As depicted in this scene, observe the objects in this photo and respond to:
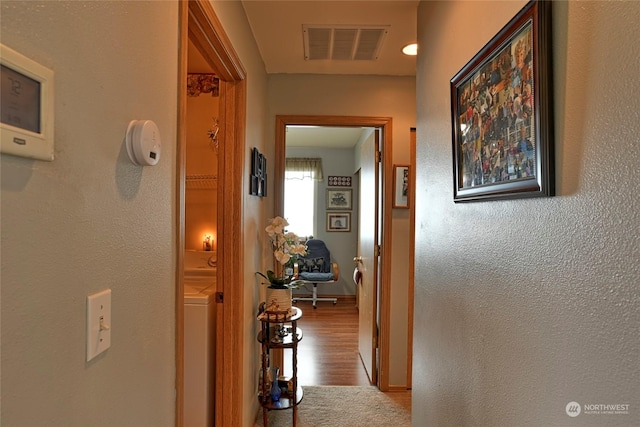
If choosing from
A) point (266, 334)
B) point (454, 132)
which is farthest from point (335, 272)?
point (454, 132)

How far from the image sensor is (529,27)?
78cm

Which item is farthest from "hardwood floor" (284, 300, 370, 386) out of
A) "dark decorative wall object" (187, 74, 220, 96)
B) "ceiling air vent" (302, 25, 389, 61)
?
"ceiling air vent" (302, 25, 389, 61)

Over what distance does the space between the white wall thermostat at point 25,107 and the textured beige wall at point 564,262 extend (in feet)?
2.92

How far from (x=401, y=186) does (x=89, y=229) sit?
2323mm

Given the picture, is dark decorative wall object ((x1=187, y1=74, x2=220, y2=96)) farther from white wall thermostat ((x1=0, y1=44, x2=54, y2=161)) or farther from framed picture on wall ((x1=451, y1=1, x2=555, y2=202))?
white wall thermostat ((x1=0, y1=44, x2=54, y2=161))

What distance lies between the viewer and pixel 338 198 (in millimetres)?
5680

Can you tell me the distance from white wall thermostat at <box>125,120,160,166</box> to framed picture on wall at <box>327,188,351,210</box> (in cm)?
492

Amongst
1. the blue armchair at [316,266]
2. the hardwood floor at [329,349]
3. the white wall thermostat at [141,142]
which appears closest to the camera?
the white wall thermostat at [141,142]

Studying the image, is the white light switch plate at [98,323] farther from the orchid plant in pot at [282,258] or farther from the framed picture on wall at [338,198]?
the framed picture on wall at [338,198]

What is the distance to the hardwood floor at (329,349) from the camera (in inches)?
116

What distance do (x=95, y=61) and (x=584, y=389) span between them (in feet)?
3.58

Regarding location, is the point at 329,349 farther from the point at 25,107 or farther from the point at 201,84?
the point at 25,107

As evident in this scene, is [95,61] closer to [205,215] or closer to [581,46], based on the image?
[581,46]

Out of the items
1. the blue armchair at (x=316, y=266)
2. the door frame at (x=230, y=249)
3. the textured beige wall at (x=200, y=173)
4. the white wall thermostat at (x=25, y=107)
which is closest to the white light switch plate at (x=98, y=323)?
the white wall thermostat at (x=25, y=107)
